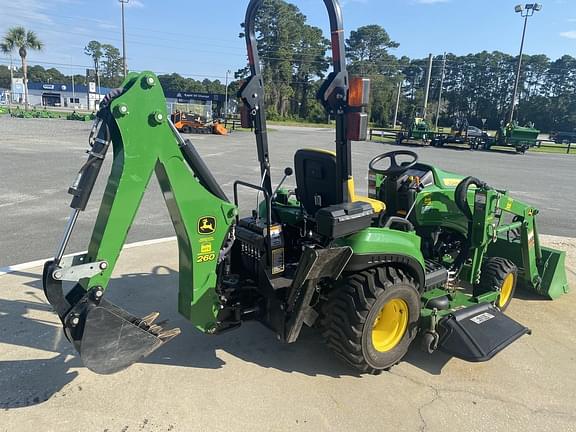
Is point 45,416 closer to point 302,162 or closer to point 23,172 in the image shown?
point 302,162

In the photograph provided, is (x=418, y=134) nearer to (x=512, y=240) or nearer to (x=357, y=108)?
(x=512, y=240)

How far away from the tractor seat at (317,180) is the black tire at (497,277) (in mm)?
1589

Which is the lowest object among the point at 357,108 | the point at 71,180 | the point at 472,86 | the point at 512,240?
the point at 71,180

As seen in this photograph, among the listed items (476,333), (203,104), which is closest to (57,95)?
(203,104)

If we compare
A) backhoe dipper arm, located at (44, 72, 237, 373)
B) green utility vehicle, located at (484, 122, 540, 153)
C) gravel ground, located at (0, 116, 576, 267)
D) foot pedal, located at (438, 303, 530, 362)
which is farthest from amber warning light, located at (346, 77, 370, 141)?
green utility vehicle, located at (484, 122, 540, 153)

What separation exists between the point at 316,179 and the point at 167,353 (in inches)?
72.4

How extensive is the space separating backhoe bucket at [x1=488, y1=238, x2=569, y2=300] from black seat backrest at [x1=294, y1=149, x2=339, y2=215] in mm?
2810

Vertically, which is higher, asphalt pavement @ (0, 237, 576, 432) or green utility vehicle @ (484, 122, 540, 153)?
green utility vehicle @ (484, 122, 540, 153)

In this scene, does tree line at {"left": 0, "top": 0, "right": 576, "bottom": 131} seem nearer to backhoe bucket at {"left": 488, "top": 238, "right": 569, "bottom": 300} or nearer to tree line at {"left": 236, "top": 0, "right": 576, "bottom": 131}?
tree line at {"left": 236, "top": 0, "right": 576, "bottom": 131}

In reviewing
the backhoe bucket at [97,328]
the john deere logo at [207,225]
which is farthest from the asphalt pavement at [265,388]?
the john deere logo at [207,225]

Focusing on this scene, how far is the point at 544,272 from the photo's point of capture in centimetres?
513

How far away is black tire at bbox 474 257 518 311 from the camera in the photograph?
4547mm

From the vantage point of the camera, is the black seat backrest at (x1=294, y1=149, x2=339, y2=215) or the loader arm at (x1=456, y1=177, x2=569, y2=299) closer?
the black seat backrest at (x1=294, y1=149, x2=339, y2=215)

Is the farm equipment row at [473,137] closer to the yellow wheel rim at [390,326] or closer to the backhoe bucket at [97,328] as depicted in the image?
the yellow wheel rim at [390,326]
